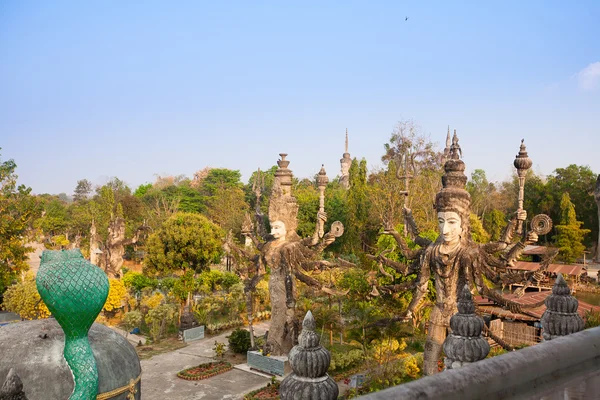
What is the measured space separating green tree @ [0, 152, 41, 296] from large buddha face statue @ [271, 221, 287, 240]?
1165 centimetres

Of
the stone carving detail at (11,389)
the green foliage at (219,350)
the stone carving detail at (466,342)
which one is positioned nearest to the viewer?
the stone carving detail at (11,389)

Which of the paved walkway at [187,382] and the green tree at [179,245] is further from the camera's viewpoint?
the green tree at [179,245]

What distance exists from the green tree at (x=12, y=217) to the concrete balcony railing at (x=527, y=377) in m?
21.4

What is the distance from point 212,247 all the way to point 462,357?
1917 cm

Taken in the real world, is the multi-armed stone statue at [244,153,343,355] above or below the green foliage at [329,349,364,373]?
above

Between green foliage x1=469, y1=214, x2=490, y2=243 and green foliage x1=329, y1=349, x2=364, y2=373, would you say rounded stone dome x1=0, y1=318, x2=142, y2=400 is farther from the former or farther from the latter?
green foliage x1=469, y1=214, x2=490, y2=243

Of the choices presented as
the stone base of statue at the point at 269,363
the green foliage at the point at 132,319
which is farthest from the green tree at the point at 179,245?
the stone base of statue at the point at 269,363

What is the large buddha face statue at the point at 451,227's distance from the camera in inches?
406

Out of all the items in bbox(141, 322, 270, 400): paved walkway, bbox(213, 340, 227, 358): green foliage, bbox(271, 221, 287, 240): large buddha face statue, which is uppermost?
bbox(271, 221, 287, 240): large buddha face statue

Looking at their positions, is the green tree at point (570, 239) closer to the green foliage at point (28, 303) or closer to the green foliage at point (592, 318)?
the green foliage at point (592, 318)

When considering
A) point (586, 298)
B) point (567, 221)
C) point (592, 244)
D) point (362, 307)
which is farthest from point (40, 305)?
point (592, 244)

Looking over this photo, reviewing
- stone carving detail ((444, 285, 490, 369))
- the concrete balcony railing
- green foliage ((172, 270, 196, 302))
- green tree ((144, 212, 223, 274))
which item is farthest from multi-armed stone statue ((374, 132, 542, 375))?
green tree ((144, 212, 223, 274))

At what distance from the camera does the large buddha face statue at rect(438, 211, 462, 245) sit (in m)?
10.3

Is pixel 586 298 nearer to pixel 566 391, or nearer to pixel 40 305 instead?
pixel 40 305
